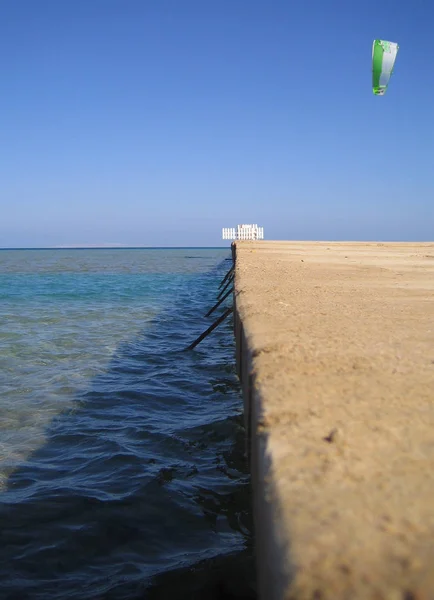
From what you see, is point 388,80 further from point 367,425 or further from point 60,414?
point 367,425

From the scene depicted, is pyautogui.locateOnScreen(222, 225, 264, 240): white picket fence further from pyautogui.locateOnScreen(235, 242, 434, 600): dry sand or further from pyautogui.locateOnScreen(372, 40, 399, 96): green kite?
pyautogui.locateOnScreen(235, 242, 434, 600): dry sand

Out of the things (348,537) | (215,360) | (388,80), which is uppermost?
(388,80)

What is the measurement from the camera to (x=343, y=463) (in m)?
0.93

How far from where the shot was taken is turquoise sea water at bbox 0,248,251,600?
2059 millimetres

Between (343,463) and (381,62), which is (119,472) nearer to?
(343,463)

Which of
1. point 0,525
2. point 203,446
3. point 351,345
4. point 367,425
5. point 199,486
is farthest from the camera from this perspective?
point 203,446

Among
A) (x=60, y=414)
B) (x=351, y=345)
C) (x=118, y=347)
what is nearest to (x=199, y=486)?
(x=351, y=345)

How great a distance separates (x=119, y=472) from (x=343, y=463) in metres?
2.36

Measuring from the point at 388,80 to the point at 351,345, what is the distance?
9.50 m

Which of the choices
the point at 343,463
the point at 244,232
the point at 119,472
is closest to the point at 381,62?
the point at 119,472

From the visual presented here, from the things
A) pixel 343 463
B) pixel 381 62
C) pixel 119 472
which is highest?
pixel 381 62

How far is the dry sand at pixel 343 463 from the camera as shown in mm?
654

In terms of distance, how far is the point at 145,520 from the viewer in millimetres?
2447

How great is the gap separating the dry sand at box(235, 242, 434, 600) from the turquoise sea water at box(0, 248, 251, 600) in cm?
97
